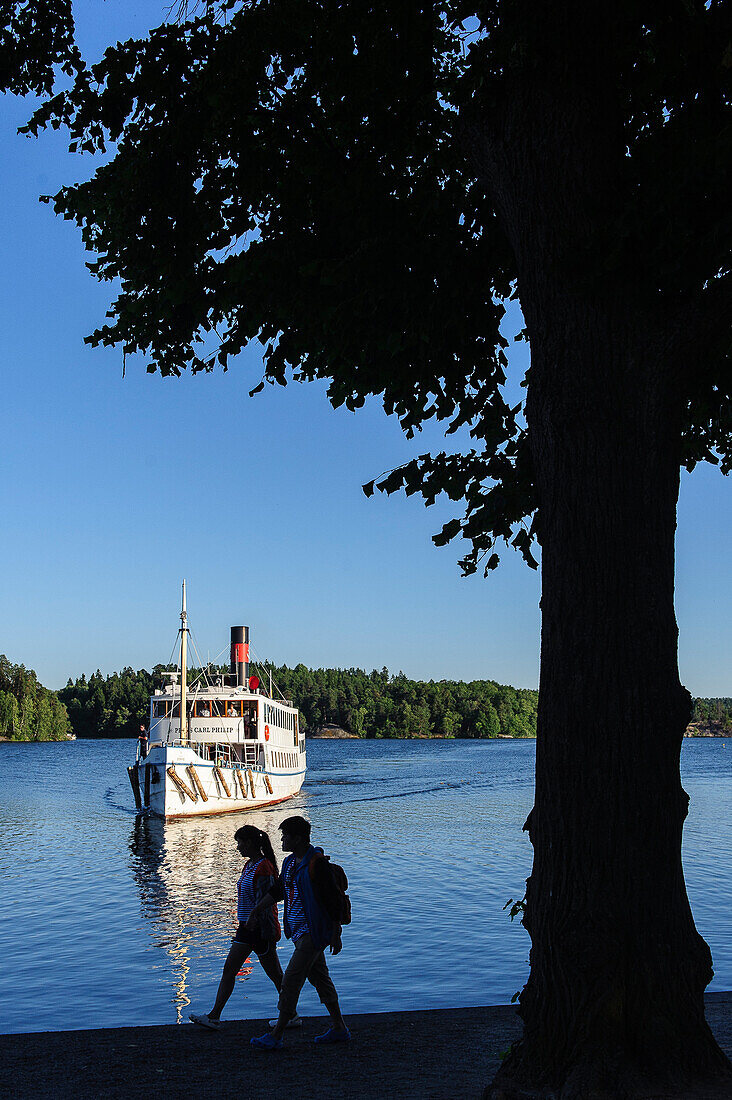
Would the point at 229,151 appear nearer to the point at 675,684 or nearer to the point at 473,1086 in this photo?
the point at 675,684

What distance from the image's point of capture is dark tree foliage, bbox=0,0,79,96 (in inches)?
383

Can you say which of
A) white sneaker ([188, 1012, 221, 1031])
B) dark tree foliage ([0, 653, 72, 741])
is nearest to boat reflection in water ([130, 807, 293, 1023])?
white sneaker ([188, 1012, 221, 1031])

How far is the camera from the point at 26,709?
183125 mm

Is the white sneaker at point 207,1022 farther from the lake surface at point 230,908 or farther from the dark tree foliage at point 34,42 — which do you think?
the dark tree foliage at point 34,42

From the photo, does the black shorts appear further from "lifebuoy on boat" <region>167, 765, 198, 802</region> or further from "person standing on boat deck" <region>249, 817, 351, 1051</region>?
"lifebuoy on boat" <region>167, 765, 198, 802</region>

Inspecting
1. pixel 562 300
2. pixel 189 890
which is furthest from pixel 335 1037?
pixel 189 890

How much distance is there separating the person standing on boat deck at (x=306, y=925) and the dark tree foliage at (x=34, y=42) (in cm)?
760

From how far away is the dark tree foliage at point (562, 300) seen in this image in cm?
624

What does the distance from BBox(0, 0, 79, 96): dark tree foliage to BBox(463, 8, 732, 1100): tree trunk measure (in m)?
5.16

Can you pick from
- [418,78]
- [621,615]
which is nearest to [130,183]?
[418,78]

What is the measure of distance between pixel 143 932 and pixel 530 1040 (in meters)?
15.2

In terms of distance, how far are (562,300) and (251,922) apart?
609 centimetres

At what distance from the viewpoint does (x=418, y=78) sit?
880 centimetres

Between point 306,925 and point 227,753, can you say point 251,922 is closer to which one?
point 306,925
